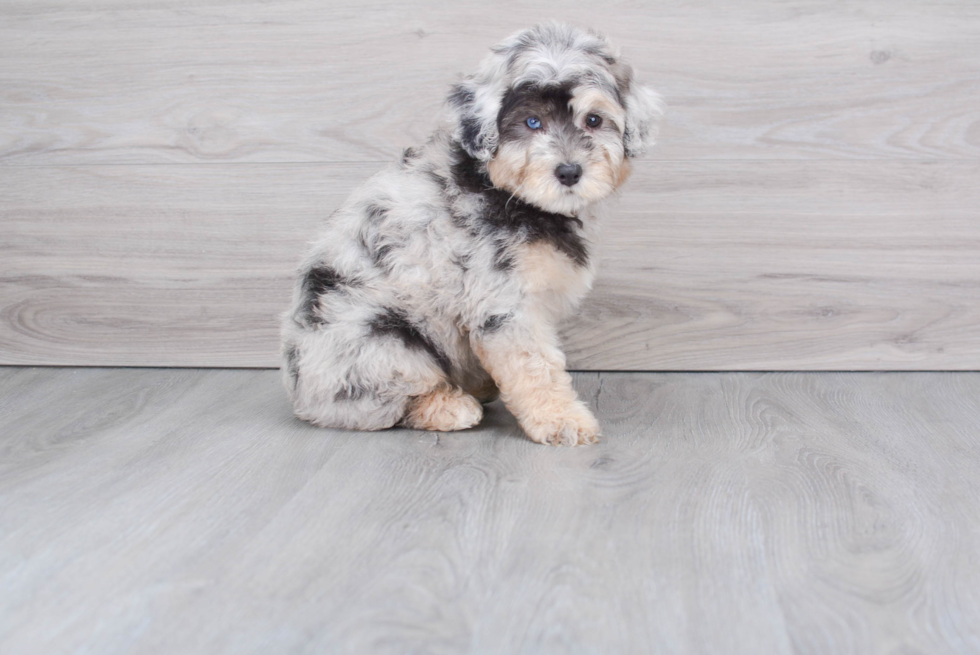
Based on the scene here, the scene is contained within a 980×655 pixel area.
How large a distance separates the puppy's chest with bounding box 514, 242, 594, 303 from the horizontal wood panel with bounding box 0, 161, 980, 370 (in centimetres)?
77

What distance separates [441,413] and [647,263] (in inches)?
42.9

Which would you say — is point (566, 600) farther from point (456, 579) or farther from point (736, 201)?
point (736, 201)

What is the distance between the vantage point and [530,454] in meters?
2.30

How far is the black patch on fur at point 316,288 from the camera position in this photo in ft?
7.97

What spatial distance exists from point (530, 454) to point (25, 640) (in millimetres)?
1273

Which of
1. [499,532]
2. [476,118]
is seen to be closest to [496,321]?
[476,118]

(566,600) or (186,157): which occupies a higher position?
(186,157)

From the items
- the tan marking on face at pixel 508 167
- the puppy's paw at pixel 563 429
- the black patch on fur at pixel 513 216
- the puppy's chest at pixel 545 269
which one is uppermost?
the tan marking on face at pixel 508 167

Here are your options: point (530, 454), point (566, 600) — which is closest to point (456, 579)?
point (566, 600)

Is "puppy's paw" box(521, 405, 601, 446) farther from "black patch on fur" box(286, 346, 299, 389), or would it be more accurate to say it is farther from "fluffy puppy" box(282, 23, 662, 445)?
"black patch on fur" box(286, 346, 299, 389)

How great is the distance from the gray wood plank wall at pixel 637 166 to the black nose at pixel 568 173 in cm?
93

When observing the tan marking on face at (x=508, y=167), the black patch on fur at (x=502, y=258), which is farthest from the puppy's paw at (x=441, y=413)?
the tan marking on face at (x=508, y=167)

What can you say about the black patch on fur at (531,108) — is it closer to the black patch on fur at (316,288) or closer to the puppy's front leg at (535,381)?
the puppy's front leg at (535,381)

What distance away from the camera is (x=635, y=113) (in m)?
2.29
